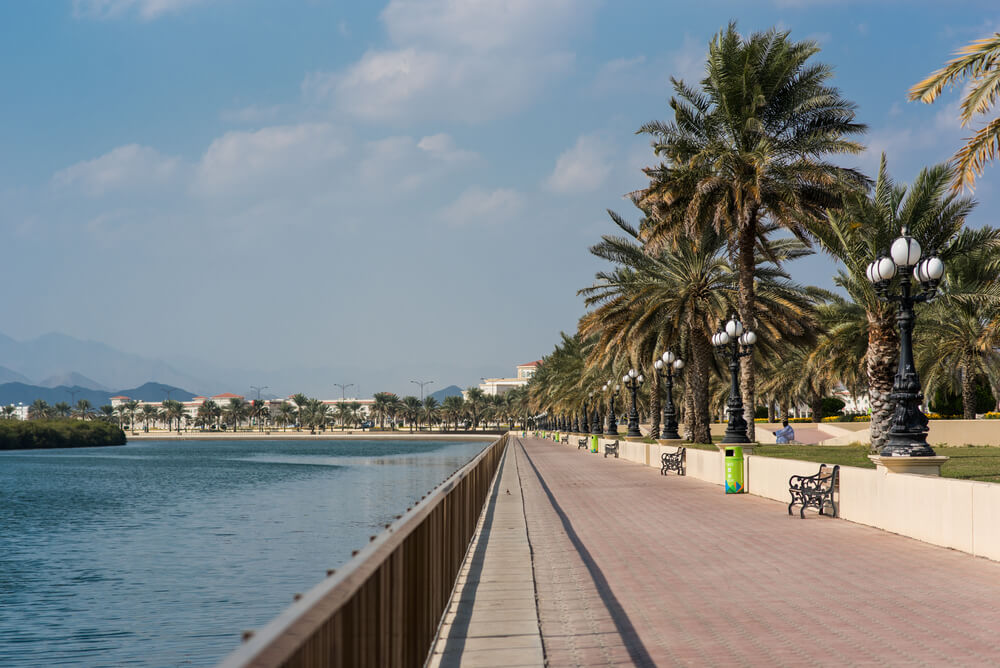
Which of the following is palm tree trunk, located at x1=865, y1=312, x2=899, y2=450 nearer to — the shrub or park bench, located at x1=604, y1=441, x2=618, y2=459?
park bench, located at x1=604, y1=441, x2=618, y2=459

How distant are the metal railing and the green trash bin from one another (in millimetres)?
13694

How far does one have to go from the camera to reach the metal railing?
250 centimetres

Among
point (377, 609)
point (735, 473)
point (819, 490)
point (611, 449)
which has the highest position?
point (377, 609)

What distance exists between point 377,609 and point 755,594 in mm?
5747

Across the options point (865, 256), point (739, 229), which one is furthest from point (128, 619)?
point (739, 229)

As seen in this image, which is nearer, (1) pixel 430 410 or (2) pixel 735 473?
(2) pixel 735 473

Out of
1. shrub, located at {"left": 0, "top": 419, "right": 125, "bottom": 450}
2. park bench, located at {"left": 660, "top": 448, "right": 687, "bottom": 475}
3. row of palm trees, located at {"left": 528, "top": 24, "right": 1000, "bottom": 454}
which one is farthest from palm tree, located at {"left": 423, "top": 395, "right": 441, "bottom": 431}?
park bench, located at {"left": 660, "top": 448, "right": 687, "bottom": 475}

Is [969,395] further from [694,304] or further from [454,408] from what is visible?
[454,408]

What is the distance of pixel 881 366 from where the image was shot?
24453 millimetres

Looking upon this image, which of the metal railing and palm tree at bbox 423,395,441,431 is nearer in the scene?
the metal railing

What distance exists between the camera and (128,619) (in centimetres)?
1488

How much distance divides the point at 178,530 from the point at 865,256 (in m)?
21.3

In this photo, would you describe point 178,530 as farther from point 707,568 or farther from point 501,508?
point 707,568

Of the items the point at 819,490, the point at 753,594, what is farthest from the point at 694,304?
the point at 753,594
